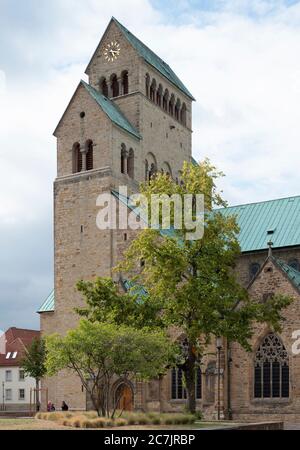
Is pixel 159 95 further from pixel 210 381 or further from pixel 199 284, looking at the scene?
pixel 199 284

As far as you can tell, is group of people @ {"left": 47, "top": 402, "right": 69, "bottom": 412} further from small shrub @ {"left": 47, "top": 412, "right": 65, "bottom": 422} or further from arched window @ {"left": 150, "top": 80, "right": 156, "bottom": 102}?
arched window @ {"left": 150, "top": 80, "right": 156, "bottom": 102}

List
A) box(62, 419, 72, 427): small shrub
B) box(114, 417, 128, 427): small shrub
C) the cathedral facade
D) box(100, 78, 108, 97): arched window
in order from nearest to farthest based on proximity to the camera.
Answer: box(62, 419, 72, 427): small shrub, box(114, 417, 128, 427): small shrub, the cathedral facade, box(100, 78, 108, 97): arched window

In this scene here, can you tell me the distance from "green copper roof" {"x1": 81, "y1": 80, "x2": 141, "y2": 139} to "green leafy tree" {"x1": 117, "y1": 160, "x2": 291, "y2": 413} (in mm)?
20233

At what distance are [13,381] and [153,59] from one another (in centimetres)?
4570

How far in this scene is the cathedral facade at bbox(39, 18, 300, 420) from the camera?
1857 inches

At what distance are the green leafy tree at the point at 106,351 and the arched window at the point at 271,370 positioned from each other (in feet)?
41.1

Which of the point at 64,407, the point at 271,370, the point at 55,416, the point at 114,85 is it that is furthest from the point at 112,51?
the point at 55,416

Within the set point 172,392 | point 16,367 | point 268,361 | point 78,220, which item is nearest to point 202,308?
point 268,361

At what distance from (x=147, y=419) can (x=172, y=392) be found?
756 inches

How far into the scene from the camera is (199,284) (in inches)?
1502

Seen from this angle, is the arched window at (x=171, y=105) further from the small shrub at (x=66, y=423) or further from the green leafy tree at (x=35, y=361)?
the small shrub at (x=66, y=423)

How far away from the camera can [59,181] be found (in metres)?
59.9

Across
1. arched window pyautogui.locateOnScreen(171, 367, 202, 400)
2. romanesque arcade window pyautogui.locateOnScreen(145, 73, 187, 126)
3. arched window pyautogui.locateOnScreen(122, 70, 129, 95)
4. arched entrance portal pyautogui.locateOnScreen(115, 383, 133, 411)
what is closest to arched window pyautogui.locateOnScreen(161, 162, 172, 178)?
romanesque arcade window pyautogui.locateOnScreen(145, 73, 187, 126)
